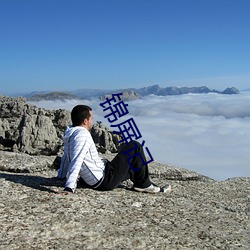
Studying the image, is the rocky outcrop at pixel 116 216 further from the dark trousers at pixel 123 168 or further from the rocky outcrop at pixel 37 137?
the rocky outcrop at pixel 37 137

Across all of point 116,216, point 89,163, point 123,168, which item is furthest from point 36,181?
point 116,216

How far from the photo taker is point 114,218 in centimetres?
905

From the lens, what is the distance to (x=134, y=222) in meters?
8.90

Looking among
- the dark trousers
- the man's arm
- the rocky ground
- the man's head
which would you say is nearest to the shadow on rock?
the rocky ground

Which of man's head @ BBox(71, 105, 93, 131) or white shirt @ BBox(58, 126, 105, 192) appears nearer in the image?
white shirt @ BBox(58, 126, 105, 192)

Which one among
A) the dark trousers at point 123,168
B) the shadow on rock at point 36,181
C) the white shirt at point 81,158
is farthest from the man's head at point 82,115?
the shadow on rock at point 36,181

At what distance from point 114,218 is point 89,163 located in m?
1.76

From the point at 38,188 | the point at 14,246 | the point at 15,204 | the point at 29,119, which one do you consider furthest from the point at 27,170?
the point at 29,119

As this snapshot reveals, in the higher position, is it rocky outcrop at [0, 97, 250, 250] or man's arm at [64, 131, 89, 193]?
man's arm at [64, 131, 89, 193]

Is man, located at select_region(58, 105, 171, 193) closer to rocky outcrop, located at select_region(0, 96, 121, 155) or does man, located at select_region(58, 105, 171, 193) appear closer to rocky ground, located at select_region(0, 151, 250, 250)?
rocky ground, located at select_region(0, 151, 250, 250)

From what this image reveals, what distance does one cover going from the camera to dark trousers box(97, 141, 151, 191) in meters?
10.6

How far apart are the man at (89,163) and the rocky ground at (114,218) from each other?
346 millimetres

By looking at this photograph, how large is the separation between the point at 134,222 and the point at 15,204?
9.90ft

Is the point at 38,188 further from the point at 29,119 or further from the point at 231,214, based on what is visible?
the point at 29,119
